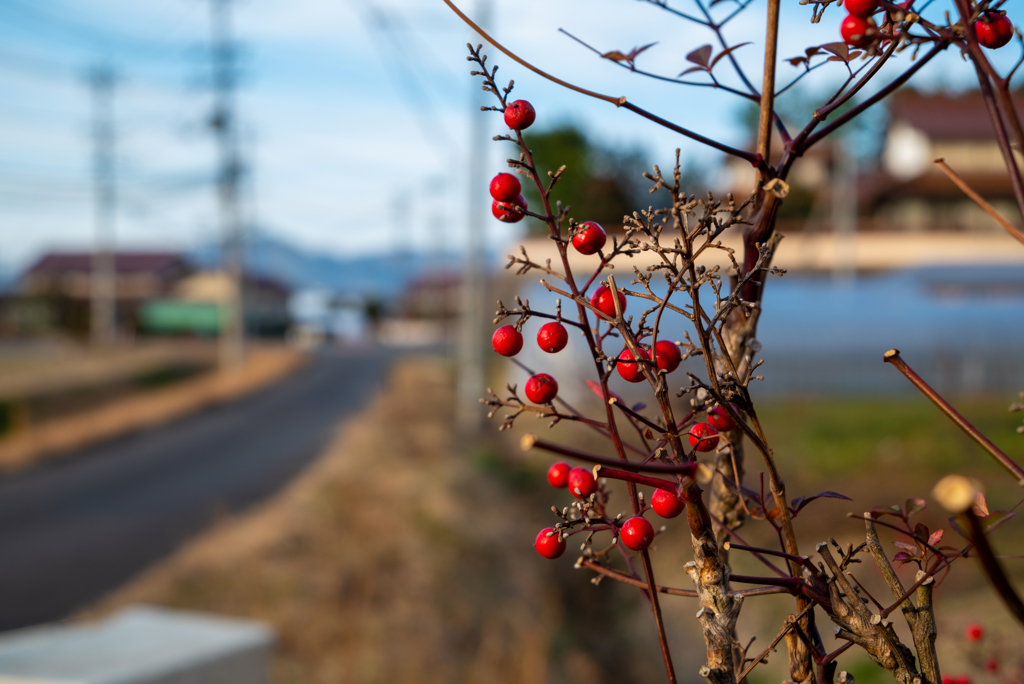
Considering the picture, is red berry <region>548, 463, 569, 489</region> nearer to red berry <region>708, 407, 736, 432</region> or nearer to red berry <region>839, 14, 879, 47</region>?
red berry <region>708, 407, 736, 432</region>

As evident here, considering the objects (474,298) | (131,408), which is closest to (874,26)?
(474,298)

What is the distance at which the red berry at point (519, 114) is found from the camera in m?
0.70

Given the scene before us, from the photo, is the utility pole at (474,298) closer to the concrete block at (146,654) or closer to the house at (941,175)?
the concrete block at (146,654)

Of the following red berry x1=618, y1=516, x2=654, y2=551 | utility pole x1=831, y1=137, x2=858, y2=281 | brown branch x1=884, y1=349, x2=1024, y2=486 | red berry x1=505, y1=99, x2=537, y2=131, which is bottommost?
red berry x1=618, y1=516, x2=654, y2=551

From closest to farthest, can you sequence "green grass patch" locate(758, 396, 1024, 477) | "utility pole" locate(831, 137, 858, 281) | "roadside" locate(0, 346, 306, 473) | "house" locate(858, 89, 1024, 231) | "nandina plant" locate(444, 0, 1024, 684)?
"nandina plant" locate(444, 0, 1024, 684), "green grass patch" locate(758, 396, 1024, 477), "roadside" locate(0, 346, 306, 473), "utility pole" locate(831, 137, 858, 281), "house" locate(858, 89, 1024, 231)

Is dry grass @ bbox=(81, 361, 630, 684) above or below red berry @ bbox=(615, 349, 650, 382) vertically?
below

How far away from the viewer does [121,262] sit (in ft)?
148

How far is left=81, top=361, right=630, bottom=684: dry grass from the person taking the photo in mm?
4918

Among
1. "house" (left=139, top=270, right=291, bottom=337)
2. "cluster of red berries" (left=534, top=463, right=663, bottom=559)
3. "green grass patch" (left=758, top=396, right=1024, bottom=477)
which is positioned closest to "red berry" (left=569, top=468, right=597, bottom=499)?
"cluster of red berries" (left=534, top=463, right=663, bottom=559)

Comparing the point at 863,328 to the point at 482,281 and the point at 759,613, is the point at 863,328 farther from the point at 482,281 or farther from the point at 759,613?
the point at 759,613

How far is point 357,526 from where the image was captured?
7.26m

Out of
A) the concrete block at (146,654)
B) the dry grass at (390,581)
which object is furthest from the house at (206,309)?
the concrete block at (146,654)

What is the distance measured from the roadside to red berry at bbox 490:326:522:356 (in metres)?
13.9

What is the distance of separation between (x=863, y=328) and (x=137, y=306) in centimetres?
3536
